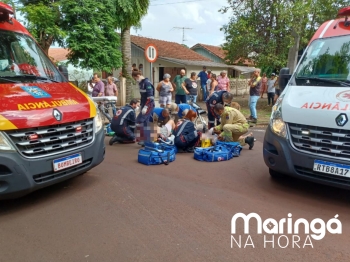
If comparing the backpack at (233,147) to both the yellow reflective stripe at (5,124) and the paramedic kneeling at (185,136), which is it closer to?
the paramedic kneeling at (185,136)

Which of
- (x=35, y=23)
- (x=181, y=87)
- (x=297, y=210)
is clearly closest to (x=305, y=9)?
(x=181, y=87)

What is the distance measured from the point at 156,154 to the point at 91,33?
365 inches

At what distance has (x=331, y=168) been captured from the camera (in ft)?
12.9

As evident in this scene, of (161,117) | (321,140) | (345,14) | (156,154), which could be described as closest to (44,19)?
(161,117)

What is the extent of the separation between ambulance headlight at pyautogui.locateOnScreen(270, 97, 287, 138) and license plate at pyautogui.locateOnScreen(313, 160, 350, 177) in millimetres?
563

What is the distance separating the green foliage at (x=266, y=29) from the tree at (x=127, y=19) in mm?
4522

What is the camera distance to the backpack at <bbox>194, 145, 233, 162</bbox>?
251 inches

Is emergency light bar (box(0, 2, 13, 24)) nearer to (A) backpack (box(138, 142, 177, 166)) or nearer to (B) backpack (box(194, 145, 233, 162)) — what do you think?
(A) backpack (box(138, 142, 177, 166))

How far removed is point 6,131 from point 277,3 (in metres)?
14.1

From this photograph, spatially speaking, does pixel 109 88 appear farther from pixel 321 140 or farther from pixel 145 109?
pixel 321 140

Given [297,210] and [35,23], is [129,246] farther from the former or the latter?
[35,23]

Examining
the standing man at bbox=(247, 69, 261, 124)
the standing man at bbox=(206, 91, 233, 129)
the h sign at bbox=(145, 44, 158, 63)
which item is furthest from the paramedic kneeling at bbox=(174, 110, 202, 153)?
the standing man at bbox=(247, 69, 261, 124)
